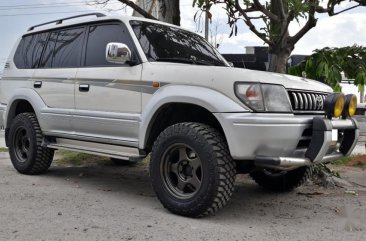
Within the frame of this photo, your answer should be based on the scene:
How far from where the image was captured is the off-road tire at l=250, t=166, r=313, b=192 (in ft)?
18.6

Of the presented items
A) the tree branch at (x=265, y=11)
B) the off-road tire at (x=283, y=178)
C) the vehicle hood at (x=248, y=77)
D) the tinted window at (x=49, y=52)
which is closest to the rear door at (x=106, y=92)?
the tinted window at (x=49, y=52)

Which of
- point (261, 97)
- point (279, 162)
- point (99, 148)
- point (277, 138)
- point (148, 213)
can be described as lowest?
point (148, 213)

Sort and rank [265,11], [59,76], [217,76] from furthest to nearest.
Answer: [265,11] < [59,76] < [217,76]

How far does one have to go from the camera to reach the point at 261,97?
4180 millimetres

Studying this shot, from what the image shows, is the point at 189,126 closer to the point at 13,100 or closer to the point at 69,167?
the point at 13,100

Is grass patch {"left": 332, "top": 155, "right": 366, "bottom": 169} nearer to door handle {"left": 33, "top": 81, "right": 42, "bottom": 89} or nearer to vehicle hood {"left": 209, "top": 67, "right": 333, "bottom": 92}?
vehicle hood {"left": 209, "top": 67, "right": 333, "bottom": 92}

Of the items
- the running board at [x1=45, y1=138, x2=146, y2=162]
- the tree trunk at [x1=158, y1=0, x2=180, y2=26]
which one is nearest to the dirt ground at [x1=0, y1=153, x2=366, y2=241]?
the running board at [x1=45, y1=138, x2=146, y2=162]

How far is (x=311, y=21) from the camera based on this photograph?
256 inches

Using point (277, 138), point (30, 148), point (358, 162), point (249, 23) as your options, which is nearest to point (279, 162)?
point (277, 138)

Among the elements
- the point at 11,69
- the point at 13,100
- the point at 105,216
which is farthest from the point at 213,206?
the point at 11,69

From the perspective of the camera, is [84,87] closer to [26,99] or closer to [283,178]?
[26,99]

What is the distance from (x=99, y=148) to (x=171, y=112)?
3.87 ft

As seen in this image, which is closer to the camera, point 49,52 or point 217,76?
point 217,76

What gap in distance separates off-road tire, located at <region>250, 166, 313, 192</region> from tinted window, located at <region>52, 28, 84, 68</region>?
2679 millimetres
